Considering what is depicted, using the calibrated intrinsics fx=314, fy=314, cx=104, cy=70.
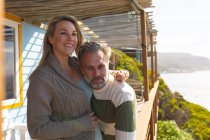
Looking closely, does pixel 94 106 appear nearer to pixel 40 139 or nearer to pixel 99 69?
pixel 99 69

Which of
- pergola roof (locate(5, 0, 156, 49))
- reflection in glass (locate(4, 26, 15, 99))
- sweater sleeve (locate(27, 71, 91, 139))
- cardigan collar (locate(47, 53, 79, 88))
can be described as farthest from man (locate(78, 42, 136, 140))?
reflection in glass (locate(4, 26, 15, 99))

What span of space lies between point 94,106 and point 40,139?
0.35 metres

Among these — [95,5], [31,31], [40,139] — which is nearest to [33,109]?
[40,139]

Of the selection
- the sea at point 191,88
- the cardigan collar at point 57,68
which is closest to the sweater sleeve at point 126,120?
the cardigan collar at point 57,68

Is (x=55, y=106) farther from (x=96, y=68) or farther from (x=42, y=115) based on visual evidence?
(x=96, y=68)

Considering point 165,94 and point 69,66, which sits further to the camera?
point 165,94

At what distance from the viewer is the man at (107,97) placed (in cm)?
162

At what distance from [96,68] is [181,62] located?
361ft

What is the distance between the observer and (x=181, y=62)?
10844 centimetres

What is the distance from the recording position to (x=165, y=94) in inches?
639

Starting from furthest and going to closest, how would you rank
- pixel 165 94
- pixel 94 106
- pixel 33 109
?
pixel 165 94 < pixel 94 106 < pixel 33 109

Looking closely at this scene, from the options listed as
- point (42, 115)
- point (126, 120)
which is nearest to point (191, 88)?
point (126, 120)

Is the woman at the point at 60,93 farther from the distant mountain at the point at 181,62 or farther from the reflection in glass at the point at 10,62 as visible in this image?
the distant mountain at the point at 181,62

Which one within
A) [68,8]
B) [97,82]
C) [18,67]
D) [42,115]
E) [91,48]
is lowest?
[18,67]
